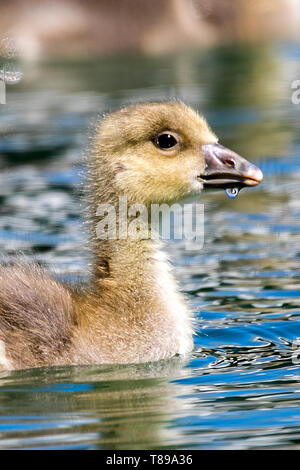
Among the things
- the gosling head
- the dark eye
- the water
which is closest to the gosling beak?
the gosling head

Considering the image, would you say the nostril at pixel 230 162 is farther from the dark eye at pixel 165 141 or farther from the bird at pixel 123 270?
the dark eye at pixel 165 141

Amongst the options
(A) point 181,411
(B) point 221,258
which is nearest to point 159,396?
(A) point 181,411

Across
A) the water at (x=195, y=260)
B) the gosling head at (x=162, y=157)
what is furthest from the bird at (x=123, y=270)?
the water at (x=195, y=260)

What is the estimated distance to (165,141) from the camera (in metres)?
7.84

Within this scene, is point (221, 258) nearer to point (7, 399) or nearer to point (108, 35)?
point (7, 399)

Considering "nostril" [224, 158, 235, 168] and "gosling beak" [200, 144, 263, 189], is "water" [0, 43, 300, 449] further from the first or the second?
"nostril" [224, 158, 235, 168]

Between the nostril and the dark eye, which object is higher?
the dark eye

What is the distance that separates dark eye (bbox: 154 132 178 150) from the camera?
7.82m

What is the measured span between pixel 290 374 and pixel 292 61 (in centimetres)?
1247

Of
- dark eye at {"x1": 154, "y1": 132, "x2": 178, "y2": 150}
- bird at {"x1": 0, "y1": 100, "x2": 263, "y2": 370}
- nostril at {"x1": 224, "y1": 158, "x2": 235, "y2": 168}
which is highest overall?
dark eye at {"x1": 154, "y1": 132, "x2": 178, "y2": 150}

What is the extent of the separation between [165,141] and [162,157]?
4.3 inches

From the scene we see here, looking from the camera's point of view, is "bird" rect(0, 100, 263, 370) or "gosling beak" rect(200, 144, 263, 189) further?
"gosling beak" rect(200, 144, 263, 189)

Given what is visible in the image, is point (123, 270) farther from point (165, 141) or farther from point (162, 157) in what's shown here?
point (165, 141)

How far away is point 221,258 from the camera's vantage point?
1011 cm
